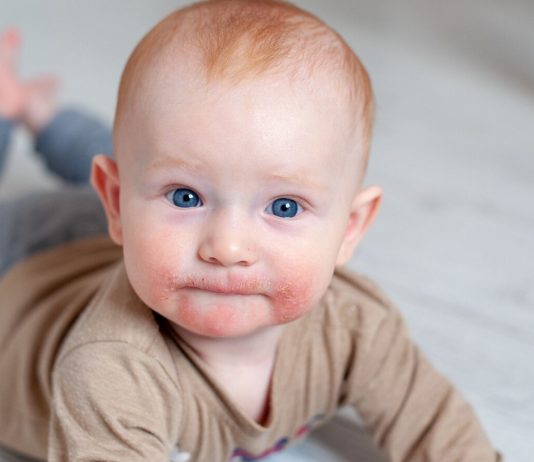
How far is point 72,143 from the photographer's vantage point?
115cm

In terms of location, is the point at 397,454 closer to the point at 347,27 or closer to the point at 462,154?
the point at 462,154

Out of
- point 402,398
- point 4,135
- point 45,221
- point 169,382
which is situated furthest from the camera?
point 4,135

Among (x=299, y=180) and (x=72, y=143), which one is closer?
(x=299, y=180)

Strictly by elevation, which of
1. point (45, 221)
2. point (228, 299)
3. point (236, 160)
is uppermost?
point (236, 160)

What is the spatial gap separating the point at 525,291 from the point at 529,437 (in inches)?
10.2

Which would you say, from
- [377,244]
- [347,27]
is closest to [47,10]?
[347,27]

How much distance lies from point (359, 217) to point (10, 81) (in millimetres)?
609

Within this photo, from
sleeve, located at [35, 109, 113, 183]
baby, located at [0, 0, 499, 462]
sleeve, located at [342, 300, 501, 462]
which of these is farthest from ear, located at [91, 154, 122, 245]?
sleeve, located at [35, 109, 113, 183]

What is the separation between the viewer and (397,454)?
2.70ft

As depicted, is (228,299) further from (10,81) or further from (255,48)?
(10,81)

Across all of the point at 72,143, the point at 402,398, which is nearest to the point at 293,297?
the point at 402,398

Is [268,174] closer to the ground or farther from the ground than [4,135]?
farther from the ground

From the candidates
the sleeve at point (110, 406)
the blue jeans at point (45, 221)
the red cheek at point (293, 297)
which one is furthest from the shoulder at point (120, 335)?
the blue jeans at point (45, 221)

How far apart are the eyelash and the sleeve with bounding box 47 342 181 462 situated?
0.13 m
